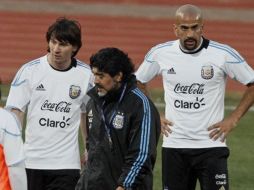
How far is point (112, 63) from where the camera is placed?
7812 mm

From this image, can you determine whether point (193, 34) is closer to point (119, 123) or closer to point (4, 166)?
point (119, 123)

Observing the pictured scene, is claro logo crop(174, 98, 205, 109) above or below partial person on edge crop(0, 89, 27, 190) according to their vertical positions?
above

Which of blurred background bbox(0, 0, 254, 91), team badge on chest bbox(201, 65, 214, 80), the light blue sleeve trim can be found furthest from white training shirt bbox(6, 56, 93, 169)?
blurred background bbox(0, 0, 254, 91)

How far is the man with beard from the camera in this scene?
7781 millimetres

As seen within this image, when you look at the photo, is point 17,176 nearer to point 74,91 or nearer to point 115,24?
point 74,91

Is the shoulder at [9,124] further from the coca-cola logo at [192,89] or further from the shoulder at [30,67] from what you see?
the coca-cola logo at [192,89]

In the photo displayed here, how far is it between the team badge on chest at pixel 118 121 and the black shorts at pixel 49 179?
1.45 meters

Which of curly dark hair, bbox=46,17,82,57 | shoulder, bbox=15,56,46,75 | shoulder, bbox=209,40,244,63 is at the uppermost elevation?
curly dark hair, bbox=46,17,82,57

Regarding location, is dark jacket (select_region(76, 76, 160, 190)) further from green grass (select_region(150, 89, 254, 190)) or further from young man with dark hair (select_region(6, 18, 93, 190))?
green grass (select_region(150, 89, 254, 190))

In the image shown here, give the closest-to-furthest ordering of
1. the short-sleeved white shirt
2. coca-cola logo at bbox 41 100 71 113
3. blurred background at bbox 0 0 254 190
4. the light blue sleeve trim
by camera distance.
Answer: the short-sleeved white shirt
the light blue sleeve trim
coca-cola logo at bbox 41 100 71 113
blurred background at bbox 0 0 254 190

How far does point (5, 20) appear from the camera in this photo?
1111 inches

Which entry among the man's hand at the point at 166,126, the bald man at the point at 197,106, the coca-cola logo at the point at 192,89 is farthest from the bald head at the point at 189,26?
the man's hand at the point at 166,126

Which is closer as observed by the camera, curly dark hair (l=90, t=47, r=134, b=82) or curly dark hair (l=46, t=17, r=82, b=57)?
curly dark hair (l=90, t=47, r=134, b=82)

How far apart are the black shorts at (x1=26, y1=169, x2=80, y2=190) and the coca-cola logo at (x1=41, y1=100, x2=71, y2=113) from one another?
54cm
